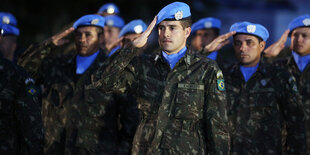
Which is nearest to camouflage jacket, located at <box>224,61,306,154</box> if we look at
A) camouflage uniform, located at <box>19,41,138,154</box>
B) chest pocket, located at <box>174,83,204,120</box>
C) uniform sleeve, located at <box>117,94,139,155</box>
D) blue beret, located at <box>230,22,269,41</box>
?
blue beret, located at <box>230,22,269,41</box>

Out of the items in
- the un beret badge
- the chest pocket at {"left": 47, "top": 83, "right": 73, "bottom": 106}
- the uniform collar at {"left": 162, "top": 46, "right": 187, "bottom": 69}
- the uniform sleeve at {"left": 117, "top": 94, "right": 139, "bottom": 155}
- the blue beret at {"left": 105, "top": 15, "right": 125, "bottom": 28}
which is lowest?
the uniform sleeve at {"left": 117, "top": 94, "right": 139, "bottom": 155}

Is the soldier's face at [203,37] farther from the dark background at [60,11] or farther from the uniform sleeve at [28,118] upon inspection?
the dark background at [60,11]

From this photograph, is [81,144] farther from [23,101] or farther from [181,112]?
[181,112]

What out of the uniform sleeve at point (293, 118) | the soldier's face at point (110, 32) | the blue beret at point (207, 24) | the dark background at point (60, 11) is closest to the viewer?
the uniform sleeve at point (293, 118)

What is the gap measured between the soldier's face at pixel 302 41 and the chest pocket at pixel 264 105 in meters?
1.24

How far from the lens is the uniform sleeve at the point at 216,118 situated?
423cm

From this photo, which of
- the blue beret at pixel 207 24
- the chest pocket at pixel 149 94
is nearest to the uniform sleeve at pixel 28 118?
the chest pocket at pixel 149 94

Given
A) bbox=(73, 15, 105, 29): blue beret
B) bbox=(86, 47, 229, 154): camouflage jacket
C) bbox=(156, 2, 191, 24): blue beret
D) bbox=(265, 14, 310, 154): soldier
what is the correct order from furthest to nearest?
bbox=(265, 14, 310, 154): soldier, bbox=(73, 15, 105, 29): blue beret, bbox=(156, 2, 191, 24): blue beret, bbox=(86, 47, 229, 154): camouflage jacket

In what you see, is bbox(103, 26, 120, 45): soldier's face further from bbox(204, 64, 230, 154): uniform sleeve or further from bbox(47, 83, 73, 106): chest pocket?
bbox(204, 64, 230, 154): uniform sleeve

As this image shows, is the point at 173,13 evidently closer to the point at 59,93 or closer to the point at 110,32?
the point at 59,93

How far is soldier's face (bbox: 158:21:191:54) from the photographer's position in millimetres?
4449

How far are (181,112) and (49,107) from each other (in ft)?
8.73

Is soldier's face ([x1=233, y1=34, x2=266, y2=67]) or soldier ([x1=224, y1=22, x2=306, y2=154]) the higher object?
soldier's face ([x1=233, y1=34, x2=266, y2=67])

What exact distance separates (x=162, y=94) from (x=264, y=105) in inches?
72.4
